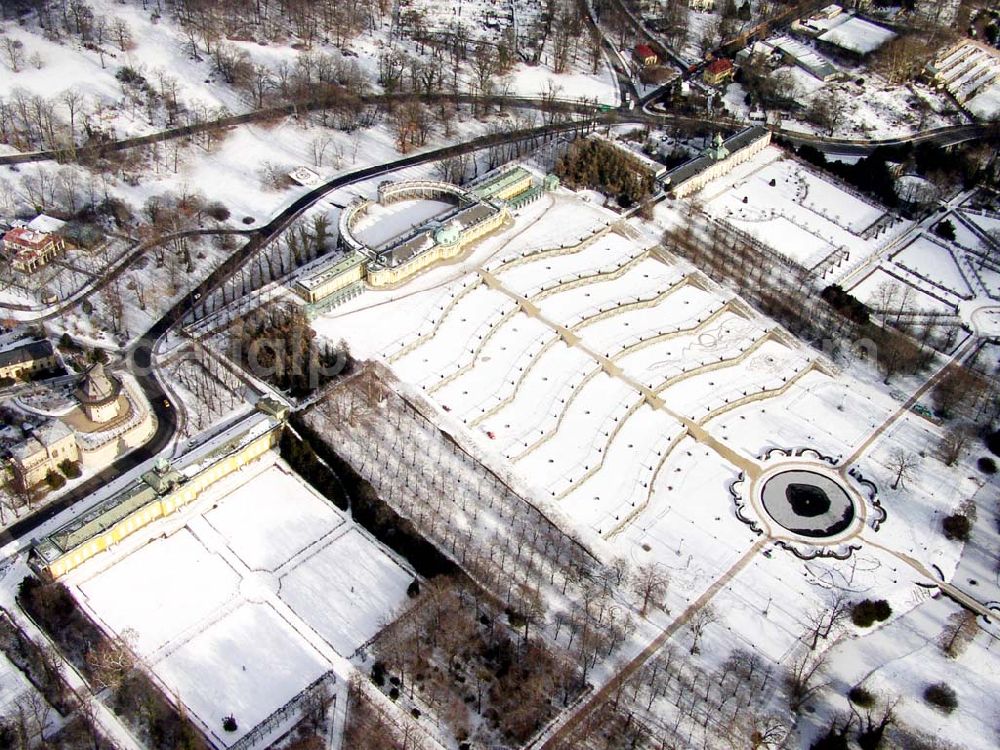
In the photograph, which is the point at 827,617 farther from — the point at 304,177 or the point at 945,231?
the point at 304,177

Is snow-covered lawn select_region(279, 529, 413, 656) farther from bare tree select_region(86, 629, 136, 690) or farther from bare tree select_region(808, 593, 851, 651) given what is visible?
bare tree select_region(808, 593, 851, 651)

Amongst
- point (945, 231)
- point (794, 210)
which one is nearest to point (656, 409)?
point (794, 210)

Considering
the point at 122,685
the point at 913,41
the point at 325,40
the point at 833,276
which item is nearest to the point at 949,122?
the point at 913,41

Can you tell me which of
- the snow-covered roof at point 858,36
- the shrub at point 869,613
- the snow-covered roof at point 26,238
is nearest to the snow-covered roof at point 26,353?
the snow-covered roof at point 26,238

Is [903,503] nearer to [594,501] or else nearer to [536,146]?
[594,501]

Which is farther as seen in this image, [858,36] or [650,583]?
[858,36]
